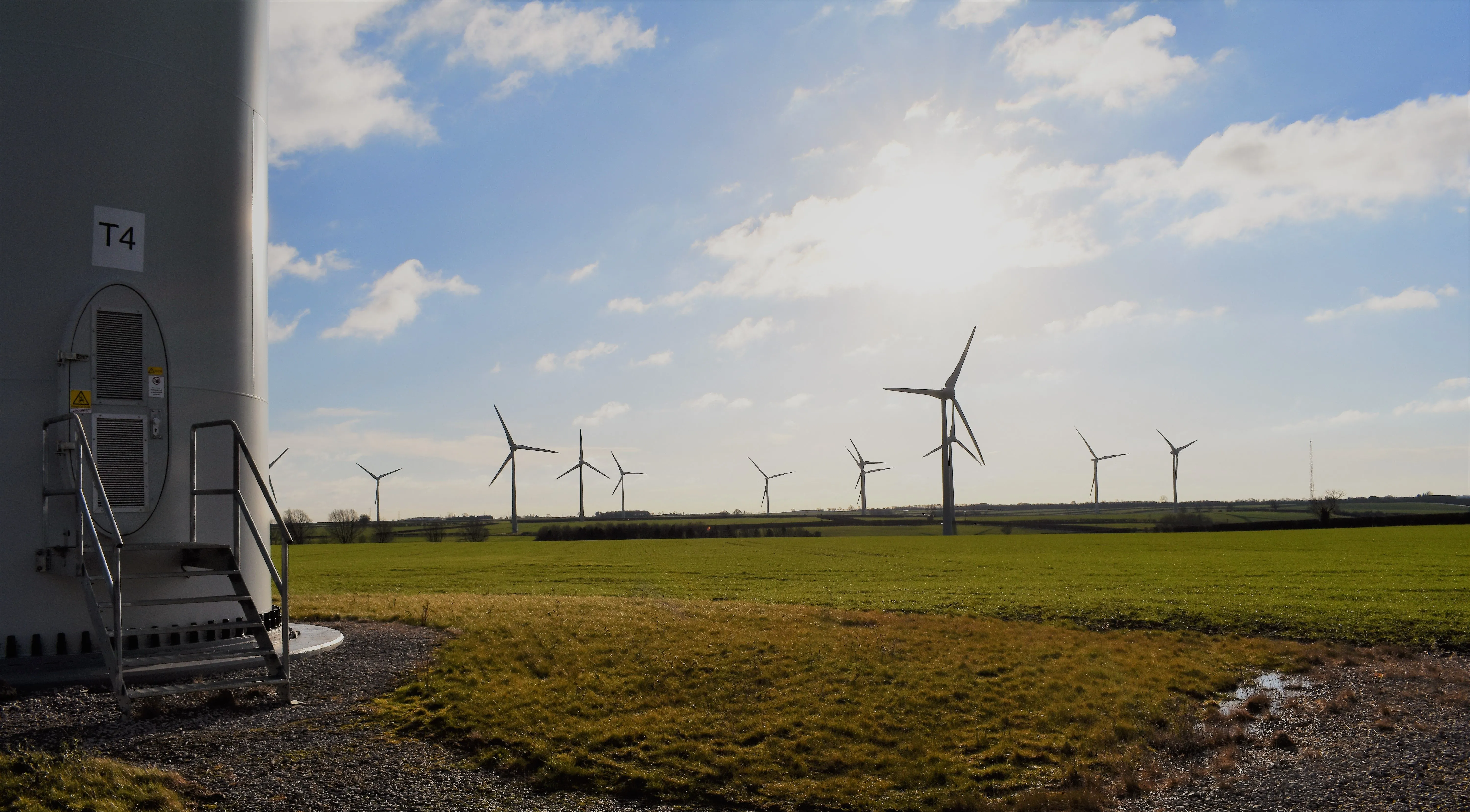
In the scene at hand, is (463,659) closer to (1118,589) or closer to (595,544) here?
(1118,589)

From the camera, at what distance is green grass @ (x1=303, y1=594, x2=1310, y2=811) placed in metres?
8.66

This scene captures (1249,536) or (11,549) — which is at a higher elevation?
(11,549)

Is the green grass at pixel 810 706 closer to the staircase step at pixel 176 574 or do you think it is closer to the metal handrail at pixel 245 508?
the metal handrail at pixel 245 508

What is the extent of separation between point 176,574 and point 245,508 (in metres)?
1.00

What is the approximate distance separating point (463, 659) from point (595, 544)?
223 ft

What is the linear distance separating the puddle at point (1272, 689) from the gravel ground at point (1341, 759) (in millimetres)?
58

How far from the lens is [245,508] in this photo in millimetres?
9789

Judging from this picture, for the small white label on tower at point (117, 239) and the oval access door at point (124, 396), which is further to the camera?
the small white label on tower at point (117, 239)

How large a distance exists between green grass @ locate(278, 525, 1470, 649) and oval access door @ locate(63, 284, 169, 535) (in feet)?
53.5

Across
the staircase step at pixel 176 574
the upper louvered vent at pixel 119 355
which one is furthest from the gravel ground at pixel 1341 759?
the upper louvered vent at pixel 119 355

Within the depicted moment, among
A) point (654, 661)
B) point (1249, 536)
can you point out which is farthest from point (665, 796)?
point (1249, 536)

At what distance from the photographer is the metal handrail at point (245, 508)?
9.62 metres

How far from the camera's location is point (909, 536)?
8688 centimetres

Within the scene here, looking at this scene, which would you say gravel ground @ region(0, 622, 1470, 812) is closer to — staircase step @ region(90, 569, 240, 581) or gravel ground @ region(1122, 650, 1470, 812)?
gravel ground @ region(1122, 650, 1470, 812)
